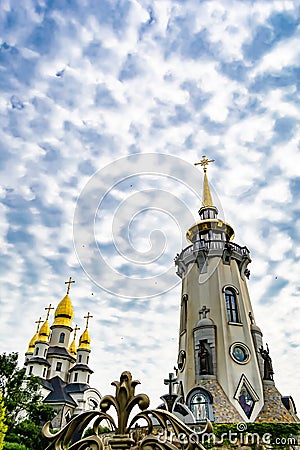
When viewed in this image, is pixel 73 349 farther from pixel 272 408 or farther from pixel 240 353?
pixel 272 408

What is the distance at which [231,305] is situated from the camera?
24.3 metres

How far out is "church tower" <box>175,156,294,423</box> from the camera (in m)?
20.4

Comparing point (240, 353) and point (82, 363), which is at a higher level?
point (82, 363)

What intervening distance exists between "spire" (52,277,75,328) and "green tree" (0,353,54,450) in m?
22.2

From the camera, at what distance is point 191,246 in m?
26.8

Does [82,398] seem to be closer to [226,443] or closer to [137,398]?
[226,443]

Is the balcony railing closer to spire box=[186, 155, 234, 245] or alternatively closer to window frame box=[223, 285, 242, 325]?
spire box=[186, 155, 234, 245]

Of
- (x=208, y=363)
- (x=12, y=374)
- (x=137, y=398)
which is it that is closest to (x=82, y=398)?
(x=12, y=374)

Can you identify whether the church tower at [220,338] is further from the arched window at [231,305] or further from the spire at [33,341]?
the spire at [33,341]

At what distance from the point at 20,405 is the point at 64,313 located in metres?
24.2

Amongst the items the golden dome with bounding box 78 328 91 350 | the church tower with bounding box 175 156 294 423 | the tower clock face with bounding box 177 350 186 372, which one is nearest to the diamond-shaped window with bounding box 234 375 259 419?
the church tower with bounding box 175 156 294 423

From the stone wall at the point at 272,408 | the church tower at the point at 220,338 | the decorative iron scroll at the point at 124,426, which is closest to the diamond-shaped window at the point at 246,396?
the church tower at the point at 220,338

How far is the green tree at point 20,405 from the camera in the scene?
788 inches

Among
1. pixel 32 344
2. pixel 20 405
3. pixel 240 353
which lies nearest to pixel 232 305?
pixel 240 353
